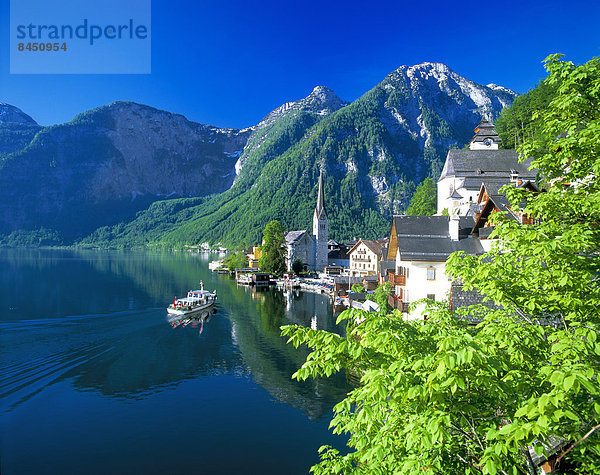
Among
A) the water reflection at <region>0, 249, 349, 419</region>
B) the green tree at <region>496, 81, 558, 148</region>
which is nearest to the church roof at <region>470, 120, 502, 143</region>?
the green tree at <region>496, 81, 558, 148</region>

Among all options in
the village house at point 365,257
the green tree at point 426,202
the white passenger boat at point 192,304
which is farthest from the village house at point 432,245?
the village house at point 365,257

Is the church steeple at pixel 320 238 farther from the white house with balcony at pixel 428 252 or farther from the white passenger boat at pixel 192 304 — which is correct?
the white house with balcony at pixel 428 252

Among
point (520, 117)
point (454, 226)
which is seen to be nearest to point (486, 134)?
point (520, 117)

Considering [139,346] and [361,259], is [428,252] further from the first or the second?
[361,259]

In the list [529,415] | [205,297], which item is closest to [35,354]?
[205,297]

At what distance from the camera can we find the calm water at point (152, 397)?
19.1 m

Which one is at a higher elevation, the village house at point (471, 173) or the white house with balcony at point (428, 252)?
the village house at point (471, 173)

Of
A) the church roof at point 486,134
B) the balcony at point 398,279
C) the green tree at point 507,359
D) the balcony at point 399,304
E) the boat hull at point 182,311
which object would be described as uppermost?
the church roof at point 486,134

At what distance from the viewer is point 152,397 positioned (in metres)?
26.0

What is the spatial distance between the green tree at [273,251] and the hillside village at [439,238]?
6.44 metres

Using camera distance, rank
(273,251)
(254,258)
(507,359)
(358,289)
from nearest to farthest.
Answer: (507,359), (358,289), (273,251), (254,258)

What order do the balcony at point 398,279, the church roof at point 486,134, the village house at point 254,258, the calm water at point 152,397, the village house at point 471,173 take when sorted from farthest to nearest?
the village house at point 254,258 < the church roof at point 486,134 < the village house at point 471,173 < the balcony at point 398,279 < the calm water at point 152,397

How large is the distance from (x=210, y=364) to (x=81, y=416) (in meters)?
11.6

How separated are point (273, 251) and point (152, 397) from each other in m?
78.9
